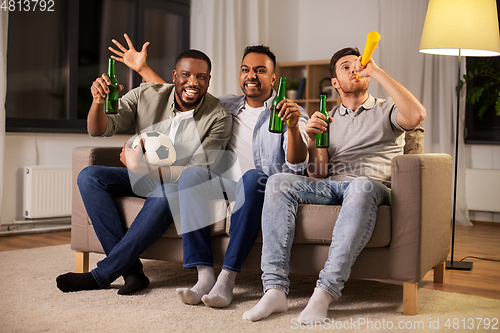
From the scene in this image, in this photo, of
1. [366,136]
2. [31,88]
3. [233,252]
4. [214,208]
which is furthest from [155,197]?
[31,88]

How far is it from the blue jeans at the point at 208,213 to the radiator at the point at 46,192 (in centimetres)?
205

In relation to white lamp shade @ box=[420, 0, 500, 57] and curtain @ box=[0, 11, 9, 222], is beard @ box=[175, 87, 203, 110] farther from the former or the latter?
curtain @ box=[0, 11, 9, 222]

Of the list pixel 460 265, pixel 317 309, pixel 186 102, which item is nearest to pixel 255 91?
pixel 186 102

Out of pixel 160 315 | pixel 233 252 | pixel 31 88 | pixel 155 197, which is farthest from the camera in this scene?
pixel 31 88

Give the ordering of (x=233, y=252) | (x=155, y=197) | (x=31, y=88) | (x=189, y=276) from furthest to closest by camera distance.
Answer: (x=31, y=88), (x=189, y=276), (x=155, y=197), (x=233, y=252)

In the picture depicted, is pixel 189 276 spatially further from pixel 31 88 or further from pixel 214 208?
pixel 31 88

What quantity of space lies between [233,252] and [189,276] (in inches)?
20.8

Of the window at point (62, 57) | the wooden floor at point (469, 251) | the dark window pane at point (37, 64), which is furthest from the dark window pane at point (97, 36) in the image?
the wooden floor at point (469, 251)

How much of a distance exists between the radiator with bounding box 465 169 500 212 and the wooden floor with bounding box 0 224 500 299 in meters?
0.18

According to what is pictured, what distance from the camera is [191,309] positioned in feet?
5.91

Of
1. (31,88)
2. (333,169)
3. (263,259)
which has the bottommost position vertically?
(263,259)

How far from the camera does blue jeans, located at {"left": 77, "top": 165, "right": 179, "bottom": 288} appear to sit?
198cm

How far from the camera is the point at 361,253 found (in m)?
1.83

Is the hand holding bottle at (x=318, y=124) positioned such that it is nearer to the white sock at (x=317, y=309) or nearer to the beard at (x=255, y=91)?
the beard at (x=255, y=91)
